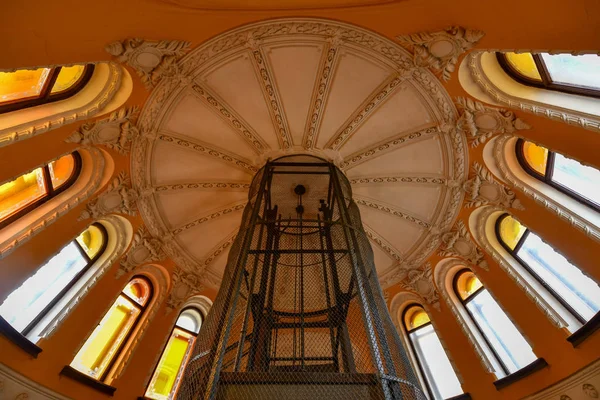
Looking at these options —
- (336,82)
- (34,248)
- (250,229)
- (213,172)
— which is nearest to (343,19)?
(336,82)

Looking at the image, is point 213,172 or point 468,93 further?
point 213,172

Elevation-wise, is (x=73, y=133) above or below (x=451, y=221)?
below

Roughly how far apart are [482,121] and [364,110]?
190 centimetres

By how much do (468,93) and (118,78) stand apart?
5.11 m

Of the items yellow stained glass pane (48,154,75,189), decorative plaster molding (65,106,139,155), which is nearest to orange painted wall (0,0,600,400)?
decorative plaster molding (65,106,139,155)

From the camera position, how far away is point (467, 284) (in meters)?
6.64

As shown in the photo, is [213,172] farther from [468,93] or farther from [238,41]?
[468,93]

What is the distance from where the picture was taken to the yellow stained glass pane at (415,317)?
7004 mm

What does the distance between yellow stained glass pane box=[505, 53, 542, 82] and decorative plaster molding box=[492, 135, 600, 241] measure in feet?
3.15

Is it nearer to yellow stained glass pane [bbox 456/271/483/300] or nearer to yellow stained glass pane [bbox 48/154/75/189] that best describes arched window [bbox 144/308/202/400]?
yellow stained glass pane [bbox 48/154/75/189]

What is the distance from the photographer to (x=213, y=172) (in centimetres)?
649

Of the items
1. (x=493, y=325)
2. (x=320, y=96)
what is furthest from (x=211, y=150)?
(x=493, y=325)

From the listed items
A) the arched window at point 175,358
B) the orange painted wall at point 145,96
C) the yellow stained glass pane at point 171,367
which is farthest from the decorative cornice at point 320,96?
the yellow stained glass pane at point 171,367

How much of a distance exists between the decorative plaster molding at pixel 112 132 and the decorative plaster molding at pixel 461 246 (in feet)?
20.2
